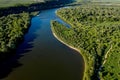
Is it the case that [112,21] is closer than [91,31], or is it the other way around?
[91,31]

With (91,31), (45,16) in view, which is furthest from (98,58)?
(45,16)

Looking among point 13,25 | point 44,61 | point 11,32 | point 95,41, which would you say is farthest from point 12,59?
point 13,25

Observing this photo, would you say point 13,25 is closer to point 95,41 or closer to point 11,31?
point 11,31

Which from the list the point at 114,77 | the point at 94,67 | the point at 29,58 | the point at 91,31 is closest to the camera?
the point at 114,77

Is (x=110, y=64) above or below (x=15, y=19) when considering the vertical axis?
below

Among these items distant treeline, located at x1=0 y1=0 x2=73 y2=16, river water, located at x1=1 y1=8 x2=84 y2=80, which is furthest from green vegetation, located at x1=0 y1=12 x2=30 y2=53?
distant treeline, located at x1=0 y1=0 x2=73 y2=16

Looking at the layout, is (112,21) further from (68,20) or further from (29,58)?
(29,58)

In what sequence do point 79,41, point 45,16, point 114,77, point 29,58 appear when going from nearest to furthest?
point 114,77 < point 29,58 < point 79,41 < point 45,16

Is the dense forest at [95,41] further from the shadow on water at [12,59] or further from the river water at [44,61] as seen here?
the shadow on water at [12,59]
